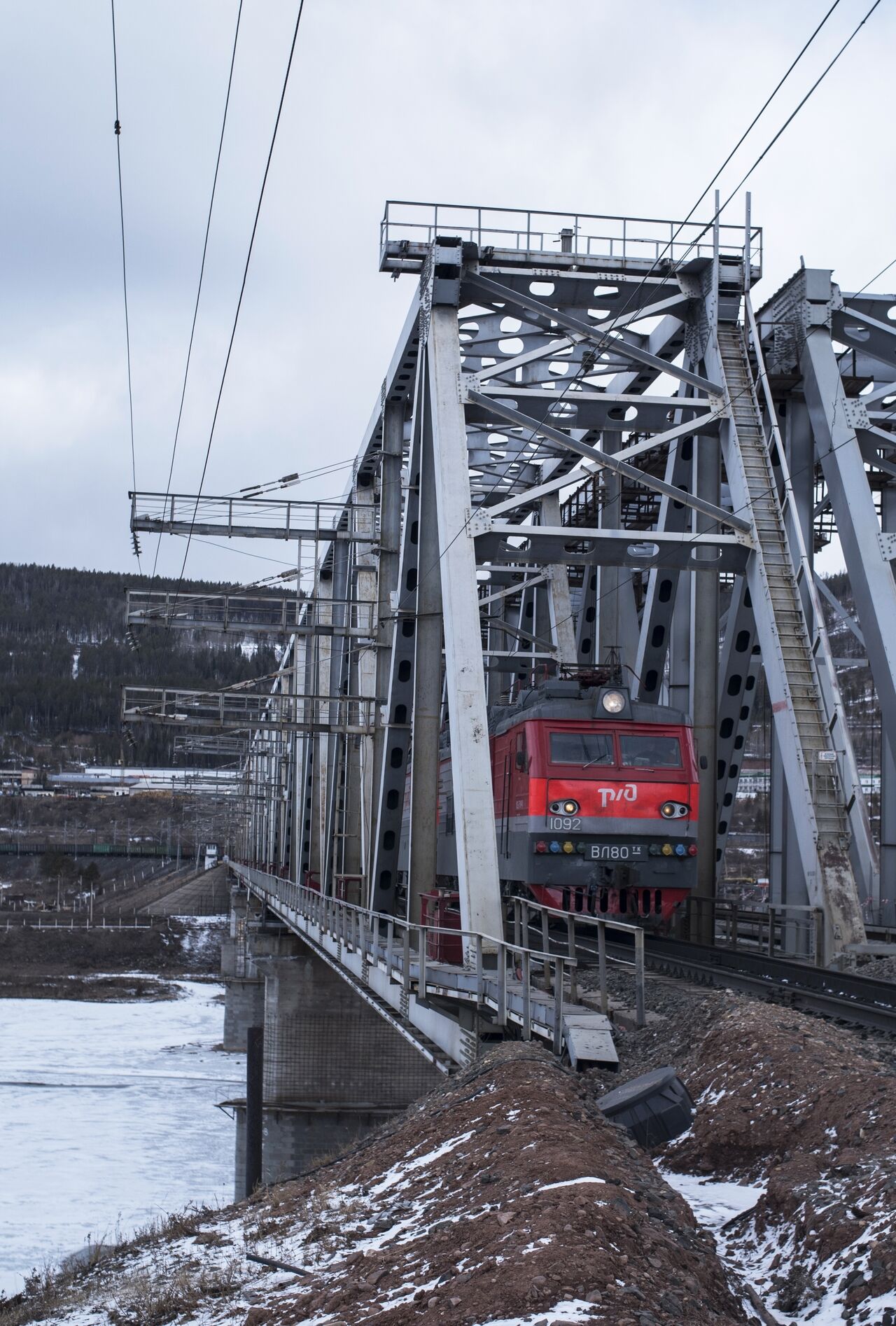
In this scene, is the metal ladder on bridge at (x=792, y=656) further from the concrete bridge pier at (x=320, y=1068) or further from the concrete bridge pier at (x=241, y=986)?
Answer: the concrete bridge pier at (x=241, y=986)

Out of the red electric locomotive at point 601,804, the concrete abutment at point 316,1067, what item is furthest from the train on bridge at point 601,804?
Result: the concrete abutment at point 316,1067

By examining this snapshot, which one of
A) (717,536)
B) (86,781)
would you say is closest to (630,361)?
(717,536)

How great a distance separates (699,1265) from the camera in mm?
6047

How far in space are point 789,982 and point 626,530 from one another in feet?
30.0

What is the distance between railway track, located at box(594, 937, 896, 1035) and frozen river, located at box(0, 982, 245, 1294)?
33.5ft

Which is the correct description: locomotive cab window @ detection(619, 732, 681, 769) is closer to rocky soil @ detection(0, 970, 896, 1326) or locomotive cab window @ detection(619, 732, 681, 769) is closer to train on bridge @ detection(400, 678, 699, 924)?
train on bridge @ detection(400, 678, 699, 924)

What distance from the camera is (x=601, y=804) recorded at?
750 inches

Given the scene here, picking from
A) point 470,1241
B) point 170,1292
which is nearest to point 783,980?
point 170,1292

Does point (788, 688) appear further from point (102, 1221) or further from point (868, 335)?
point (102, 1221)

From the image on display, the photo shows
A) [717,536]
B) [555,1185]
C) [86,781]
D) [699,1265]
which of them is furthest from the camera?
[86,781]

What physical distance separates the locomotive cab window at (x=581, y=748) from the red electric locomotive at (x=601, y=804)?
0.01 meters

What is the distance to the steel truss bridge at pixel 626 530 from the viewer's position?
696 inches

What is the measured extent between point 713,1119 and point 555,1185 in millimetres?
2599

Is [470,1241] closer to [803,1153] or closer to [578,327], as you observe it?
[803,1153]
